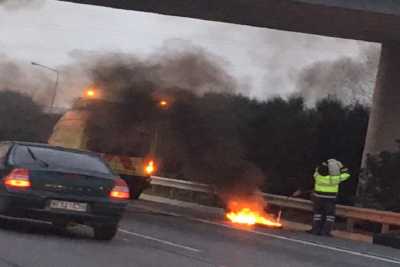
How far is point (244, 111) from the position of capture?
86.0 ft

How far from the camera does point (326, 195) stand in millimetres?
19375

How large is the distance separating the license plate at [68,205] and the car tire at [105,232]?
0.47 m

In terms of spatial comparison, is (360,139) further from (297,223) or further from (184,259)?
(184,259)

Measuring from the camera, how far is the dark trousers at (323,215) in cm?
1901

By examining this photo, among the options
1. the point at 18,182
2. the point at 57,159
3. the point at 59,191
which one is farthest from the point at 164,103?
→ the point at 18,182

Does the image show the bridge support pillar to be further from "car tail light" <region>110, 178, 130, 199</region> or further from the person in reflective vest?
"car tail light" <region>110, 178, 130, 199</region>

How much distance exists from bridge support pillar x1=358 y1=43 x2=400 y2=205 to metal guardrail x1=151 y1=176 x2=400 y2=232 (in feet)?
16.2

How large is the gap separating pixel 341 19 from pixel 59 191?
487 inches

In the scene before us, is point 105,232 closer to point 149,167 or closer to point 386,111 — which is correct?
point 149,167

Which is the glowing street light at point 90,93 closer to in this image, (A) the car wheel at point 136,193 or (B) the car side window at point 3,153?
(A) the car wheel at point 136,193

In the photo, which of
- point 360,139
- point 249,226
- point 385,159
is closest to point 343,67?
point 360,139

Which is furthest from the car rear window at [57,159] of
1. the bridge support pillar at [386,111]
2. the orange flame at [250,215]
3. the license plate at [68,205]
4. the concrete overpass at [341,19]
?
the bridge support pillar at [386,111]

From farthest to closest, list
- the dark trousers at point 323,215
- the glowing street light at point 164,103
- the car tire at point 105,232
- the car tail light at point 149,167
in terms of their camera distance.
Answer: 1. the car tail light at point 149,167
2. the glowing street light at point 164,103
3. the dark trousers at point 323,215
4. the car tire at point 105,232

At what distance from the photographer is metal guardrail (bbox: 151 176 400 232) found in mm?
19375
